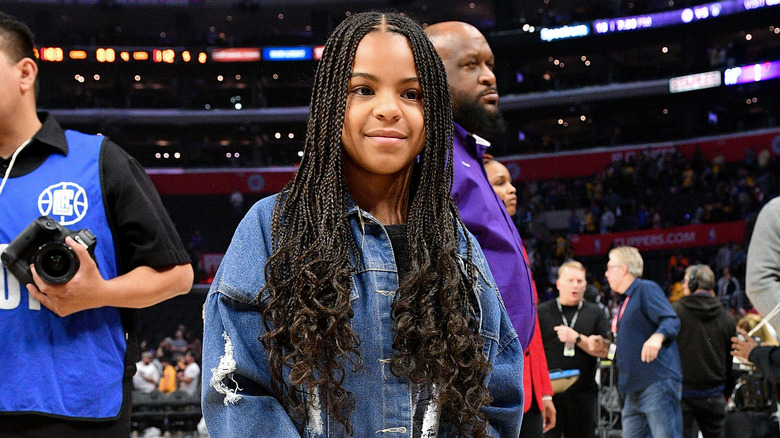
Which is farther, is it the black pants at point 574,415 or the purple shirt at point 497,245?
the black pants at point 574,415

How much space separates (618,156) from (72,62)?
18806 mm

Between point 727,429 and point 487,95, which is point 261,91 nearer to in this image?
point 727,429

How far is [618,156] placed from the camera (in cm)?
2589

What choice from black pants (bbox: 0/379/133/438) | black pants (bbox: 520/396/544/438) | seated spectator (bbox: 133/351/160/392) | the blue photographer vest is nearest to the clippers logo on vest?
the blue photographer vest

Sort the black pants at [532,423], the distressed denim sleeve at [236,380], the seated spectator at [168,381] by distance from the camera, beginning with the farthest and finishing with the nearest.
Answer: the seated spectator at [168,381], the black pants at [532,423], the distressed denim sleeve at [236,380]

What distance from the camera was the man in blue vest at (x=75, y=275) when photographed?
74.1 inches

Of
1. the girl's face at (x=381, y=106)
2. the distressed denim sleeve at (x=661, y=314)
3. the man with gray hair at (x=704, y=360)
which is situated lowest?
the man with gray hair at (x=704, y=360)

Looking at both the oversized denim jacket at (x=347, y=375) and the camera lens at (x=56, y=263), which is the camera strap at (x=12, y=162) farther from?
the oversized denim jacket at (x=347, y=375)

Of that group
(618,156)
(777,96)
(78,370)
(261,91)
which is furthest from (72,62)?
(78,370)

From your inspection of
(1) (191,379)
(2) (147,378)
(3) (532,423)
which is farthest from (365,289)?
(1) (191,379)

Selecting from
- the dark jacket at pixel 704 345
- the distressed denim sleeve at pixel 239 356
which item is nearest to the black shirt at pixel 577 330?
the dark jacket at pixel 704 345

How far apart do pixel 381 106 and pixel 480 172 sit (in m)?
1.05

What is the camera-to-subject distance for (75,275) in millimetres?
1881

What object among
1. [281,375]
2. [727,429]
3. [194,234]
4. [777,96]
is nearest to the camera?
[281,375]
